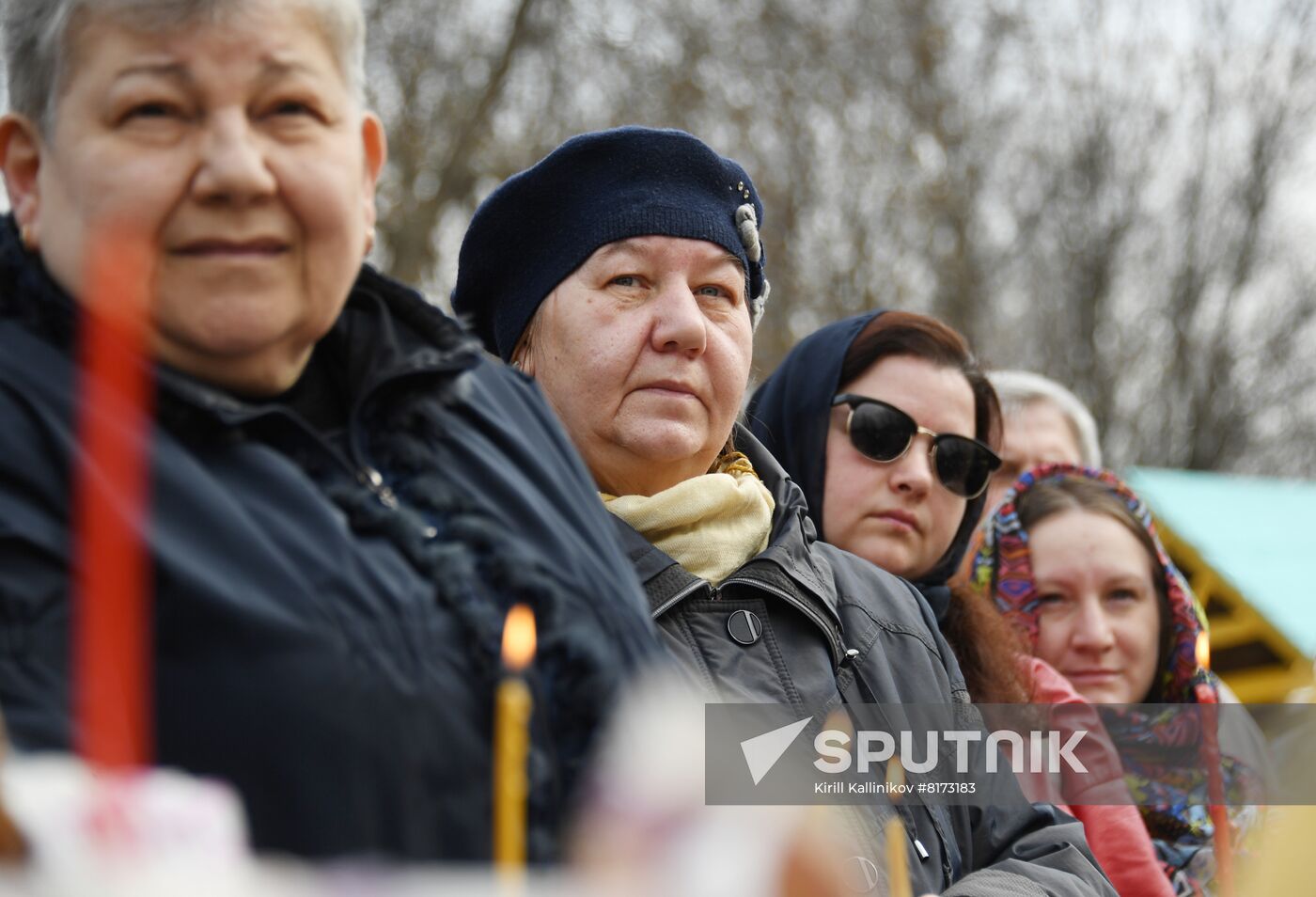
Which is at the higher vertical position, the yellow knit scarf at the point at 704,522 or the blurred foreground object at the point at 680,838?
the yellow knit scarf at the point at 704,522

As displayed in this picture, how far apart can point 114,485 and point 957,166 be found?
13.4m

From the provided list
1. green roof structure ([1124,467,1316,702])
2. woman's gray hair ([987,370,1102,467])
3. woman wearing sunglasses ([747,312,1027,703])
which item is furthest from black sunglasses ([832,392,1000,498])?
green roof structure ([1124,467,1316,702])

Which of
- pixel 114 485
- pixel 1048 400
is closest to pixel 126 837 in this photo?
pixel 114 485

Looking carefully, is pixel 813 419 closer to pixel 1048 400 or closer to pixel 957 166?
pixel 1048 400

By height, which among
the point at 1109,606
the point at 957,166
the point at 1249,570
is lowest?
the point at 1109,606

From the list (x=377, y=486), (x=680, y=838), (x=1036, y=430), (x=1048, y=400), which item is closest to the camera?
(x=680, y=838)

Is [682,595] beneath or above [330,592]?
above

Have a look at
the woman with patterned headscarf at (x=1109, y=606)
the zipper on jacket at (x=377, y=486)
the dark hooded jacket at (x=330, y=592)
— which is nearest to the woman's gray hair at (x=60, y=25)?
the dark hooded jacket at (x=330, y=592)

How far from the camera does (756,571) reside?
2295mm

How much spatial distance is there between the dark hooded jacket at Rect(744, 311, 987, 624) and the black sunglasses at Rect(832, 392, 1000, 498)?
0.18ft

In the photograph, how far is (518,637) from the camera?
118 centimetres

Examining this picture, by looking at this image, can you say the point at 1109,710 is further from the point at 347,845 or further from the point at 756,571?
the point at 347,845

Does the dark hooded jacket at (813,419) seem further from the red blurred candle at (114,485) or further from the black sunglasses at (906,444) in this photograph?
the red blurred candle at (114,485)

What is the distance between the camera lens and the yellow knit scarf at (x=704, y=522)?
7.65 ft
